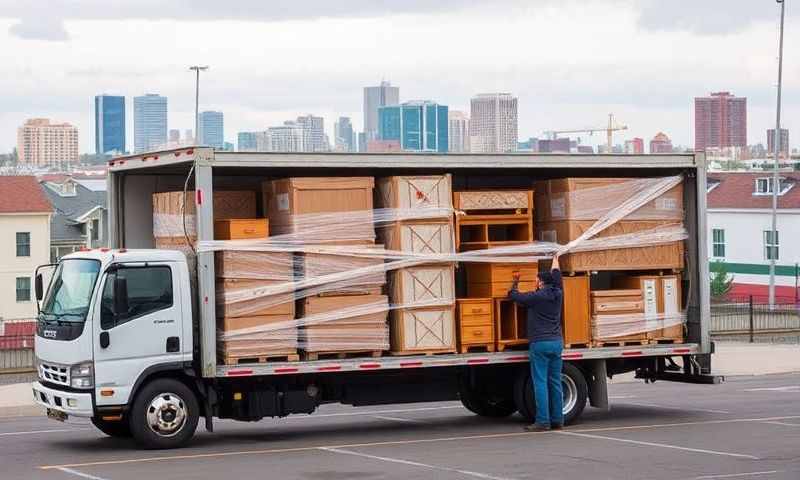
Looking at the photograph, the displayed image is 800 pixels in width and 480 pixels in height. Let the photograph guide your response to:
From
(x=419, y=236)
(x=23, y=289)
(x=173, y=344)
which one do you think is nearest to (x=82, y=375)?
(x=173, y=344)

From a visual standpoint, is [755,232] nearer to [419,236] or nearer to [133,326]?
[419,236]

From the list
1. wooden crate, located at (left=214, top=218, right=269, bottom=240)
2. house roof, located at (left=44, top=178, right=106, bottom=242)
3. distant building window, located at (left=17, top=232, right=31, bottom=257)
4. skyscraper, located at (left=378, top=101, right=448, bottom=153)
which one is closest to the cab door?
wooden crate, located at (left=214, top=218, right=269, bottom=240)

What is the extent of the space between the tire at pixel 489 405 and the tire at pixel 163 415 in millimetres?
4038

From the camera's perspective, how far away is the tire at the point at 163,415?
15875 mm

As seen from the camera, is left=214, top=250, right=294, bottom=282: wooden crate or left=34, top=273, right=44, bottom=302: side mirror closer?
left=214, top=250, right=294, bottom=282: wooden crate

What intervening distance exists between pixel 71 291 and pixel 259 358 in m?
2.17

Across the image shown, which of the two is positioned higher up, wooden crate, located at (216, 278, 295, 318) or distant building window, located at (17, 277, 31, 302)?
wooden crate, located at (216, 278, 295, 318)

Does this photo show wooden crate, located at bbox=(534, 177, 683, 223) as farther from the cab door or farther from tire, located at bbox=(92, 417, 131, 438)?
tire, located at bbox=(92, 417, 131, 438)

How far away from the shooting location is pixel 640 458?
49.6 ft

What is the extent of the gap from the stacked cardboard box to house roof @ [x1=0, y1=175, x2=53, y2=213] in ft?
181

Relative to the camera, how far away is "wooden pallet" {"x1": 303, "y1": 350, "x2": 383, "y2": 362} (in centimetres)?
1677

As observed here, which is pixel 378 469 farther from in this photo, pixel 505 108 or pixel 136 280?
pixel 505 108

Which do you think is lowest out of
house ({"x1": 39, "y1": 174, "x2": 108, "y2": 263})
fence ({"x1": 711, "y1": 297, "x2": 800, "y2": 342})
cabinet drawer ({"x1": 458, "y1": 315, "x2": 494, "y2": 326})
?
fence ({"x1": 711, "y1": 297, "x2": 800, "y2": 342})

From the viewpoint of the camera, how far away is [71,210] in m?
84.0
